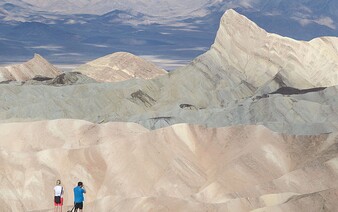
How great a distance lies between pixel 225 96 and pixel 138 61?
77781 millimetres

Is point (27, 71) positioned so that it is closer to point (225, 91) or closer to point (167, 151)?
point (225, 91)

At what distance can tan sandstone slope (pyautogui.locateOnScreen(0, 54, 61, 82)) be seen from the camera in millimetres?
149500

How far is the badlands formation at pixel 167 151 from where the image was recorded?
4959cm

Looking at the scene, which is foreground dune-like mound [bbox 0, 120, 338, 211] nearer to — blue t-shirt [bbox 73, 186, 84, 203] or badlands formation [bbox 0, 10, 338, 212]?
badlands formation [bbox 0, 10, 338, 212]

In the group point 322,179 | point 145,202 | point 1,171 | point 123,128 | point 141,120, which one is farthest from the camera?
point 141,120

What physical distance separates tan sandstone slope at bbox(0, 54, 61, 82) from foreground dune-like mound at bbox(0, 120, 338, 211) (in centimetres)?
9131

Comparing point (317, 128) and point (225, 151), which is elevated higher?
point (225, 151)

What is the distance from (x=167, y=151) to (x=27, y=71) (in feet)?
339

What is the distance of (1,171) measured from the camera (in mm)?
54438

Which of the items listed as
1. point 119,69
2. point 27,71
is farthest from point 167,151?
point 119,69

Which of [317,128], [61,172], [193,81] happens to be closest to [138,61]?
[193,81]

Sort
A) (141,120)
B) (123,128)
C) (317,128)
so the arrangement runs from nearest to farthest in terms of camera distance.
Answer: (123,128) < (317,128) < (141,120)

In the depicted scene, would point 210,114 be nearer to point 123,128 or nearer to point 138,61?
point 123,128

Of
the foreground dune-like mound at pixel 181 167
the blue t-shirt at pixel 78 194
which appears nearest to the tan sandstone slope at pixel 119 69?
the foreground dune-like mound at pixel 181 167
